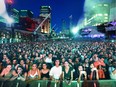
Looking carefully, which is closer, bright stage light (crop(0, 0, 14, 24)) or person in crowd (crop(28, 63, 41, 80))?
person in crowd (crop(28, 63, 41, 80))

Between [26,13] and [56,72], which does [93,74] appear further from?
[26,13]

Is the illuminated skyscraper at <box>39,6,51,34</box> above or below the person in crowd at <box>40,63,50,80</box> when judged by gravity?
above

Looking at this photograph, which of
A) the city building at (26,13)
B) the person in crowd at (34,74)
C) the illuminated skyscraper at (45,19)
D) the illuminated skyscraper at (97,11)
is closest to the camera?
the person in crowd at (34,74)

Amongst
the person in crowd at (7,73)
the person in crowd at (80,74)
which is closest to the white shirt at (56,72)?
the person in crowd at (80,74)

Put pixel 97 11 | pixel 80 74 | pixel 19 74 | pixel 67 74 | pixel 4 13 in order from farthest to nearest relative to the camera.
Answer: pixel 97 11
pixel 4 13
pixel 19 74
pixel 80 74
pixel 67 74

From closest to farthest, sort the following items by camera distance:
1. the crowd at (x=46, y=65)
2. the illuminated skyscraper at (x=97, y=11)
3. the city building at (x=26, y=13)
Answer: the crowd at (x=46, y=65)
the city building at (x=26, y=13)
the illuminated skyscraper at (x=97, y=11)

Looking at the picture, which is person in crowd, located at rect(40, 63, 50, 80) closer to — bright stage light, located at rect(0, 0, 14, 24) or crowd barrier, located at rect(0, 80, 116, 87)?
crowd barrier, located at rect(0, 80, 116, 87)

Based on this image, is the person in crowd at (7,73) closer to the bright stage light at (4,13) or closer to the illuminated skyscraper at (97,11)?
the bright stage light at (4,13)

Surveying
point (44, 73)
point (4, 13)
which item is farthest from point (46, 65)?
point (4, 13)

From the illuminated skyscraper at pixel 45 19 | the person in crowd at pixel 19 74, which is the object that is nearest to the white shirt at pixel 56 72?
the person in crowd at pixel 19 74

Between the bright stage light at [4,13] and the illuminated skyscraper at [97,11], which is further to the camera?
the illuminated skyscraper at [97,11]

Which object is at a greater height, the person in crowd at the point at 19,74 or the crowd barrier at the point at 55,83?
the person in crowd at the point at 19,74

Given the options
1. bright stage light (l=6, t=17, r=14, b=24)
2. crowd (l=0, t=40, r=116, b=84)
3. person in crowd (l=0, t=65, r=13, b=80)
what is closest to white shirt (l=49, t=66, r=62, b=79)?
crowd (l=0, t=40, r=116, b=84)

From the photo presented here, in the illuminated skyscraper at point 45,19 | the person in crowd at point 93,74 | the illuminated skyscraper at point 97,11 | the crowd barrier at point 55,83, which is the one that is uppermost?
the illuminated skyscraper at point 97,11
